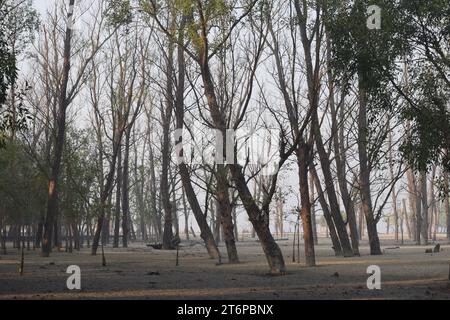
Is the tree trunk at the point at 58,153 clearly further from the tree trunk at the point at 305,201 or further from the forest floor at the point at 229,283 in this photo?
the tree trunk at the point at 305,201

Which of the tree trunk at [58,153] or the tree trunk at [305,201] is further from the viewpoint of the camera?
the tree trunk at [58,153]

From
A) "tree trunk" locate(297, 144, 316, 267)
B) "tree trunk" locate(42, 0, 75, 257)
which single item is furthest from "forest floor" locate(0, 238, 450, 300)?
"tree trunk" locate(42, 0, 75, 257)

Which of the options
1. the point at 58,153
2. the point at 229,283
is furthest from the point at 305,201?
the point at 58,153

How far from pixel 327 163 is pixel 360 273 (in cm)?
1008

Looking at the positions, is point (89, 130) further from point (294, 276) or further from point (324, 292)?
point (324, 292)

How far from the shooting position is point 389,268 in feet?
70.1

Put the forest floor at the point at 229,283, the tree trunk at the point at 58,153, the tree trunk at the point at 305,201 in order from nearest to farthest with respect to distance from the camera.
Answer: the forest floor at the point at 229,283 < the tree trunk at the point at 305,201 < the tree trunk at the point at 58,153

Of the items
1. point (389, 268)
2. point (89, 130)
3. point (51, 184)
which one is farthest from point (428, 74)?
point (89, 130)

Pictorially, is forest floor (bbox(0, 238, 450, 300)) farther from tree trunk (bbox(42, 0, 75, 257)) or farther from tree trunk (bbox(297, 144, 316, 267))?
tree trunk (bbox(42, 0, 75, 257))

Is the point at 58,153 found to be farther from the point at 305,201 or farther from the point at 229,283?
the point at 229,283

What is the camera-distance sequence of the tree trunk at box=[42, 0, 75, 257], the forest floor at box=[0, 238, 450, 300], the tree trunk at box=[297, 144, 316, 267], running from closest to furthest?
the forest floor at box=[0, 238, 450, 300] < the tree trunk at box=[297, 144, 316, 267] < the tree trunk at box=[42, 0, 75, 257]

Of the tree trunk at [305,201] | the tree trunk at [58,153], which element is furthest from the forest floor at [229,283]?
the tree trunk at [58,153]

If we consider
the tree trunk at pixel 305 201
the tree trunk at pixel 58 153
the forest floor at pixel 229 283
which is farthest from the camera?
the tree trunk at pixel 58 153
